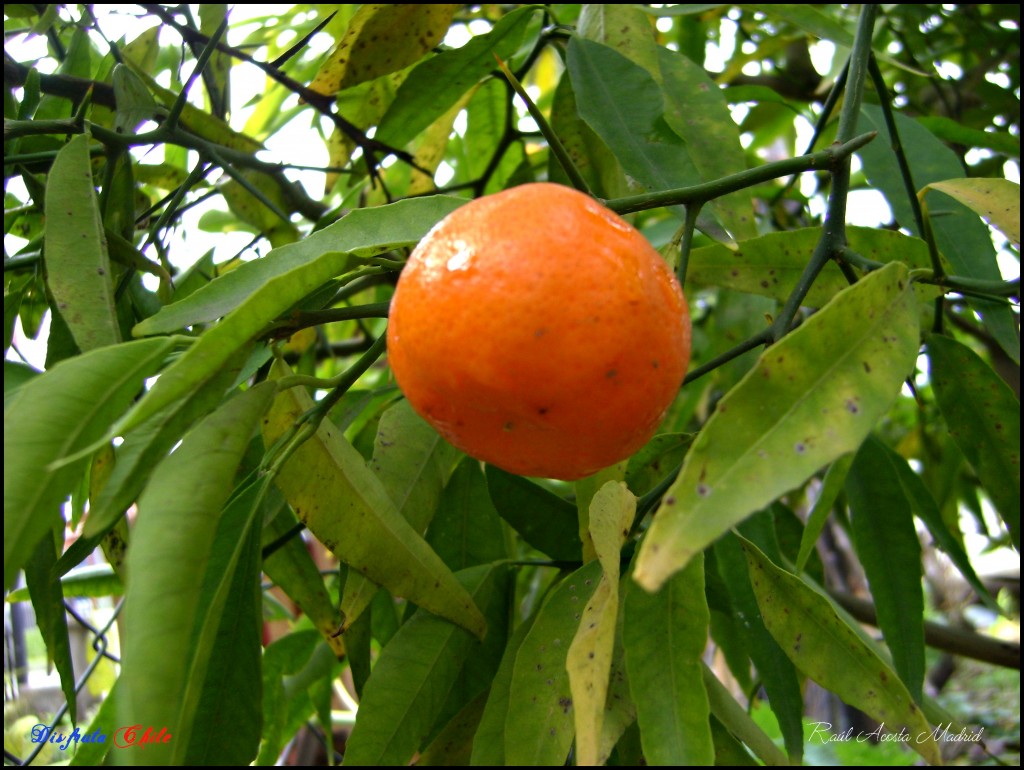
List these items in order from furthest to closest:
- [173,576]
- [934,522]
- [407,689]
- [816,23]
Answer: [816,23] < [934,522] < [407,689] < [173,576]

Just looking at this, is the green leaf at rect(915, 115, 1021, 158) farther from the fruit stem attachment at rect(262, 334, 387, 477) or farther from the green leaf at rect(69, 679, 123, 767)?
the green leaf at rect(69, 679, 123, 767)

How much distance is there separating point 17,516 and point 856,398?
341 mm

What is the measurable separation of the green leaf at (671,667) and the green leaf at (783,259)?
27cm

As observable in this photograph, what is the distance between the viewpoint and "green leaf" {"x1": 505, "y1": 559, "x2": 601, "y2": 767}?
1.53 ft

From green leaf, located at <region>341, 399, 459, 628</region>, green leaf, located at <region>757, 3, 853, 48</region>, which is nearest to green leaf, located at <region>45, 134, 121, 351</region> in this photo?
green leaf, located at <region>341, 399, 459, 628</region>

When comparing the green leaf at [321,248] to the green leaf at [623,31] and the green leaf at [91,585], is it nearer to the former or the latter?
the green leaf at [623,31]

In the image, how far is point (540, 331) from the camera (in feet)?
1.25

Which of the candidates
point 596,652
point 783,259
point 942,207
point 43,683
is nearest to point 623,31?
point 783,259

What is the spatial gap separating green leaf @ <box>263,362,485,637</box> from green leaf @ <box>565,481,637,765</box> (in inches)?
5.7

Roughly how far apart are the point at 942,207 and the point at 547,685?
2.05ft

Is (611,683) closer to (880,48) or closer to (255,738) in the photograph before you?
(255,738)

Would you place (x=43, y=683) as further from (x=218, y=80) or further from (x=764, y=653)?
(x=764, y=653)

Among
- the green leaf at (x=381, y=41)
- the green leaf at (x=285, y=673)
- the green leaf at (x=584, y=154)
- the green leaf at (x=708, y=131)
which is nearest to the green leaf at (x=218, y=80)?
the green leaf at (x=381, y=41)

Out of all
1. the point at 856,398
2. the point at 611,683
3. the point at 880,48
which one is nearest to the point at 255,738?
the point at 611,683
